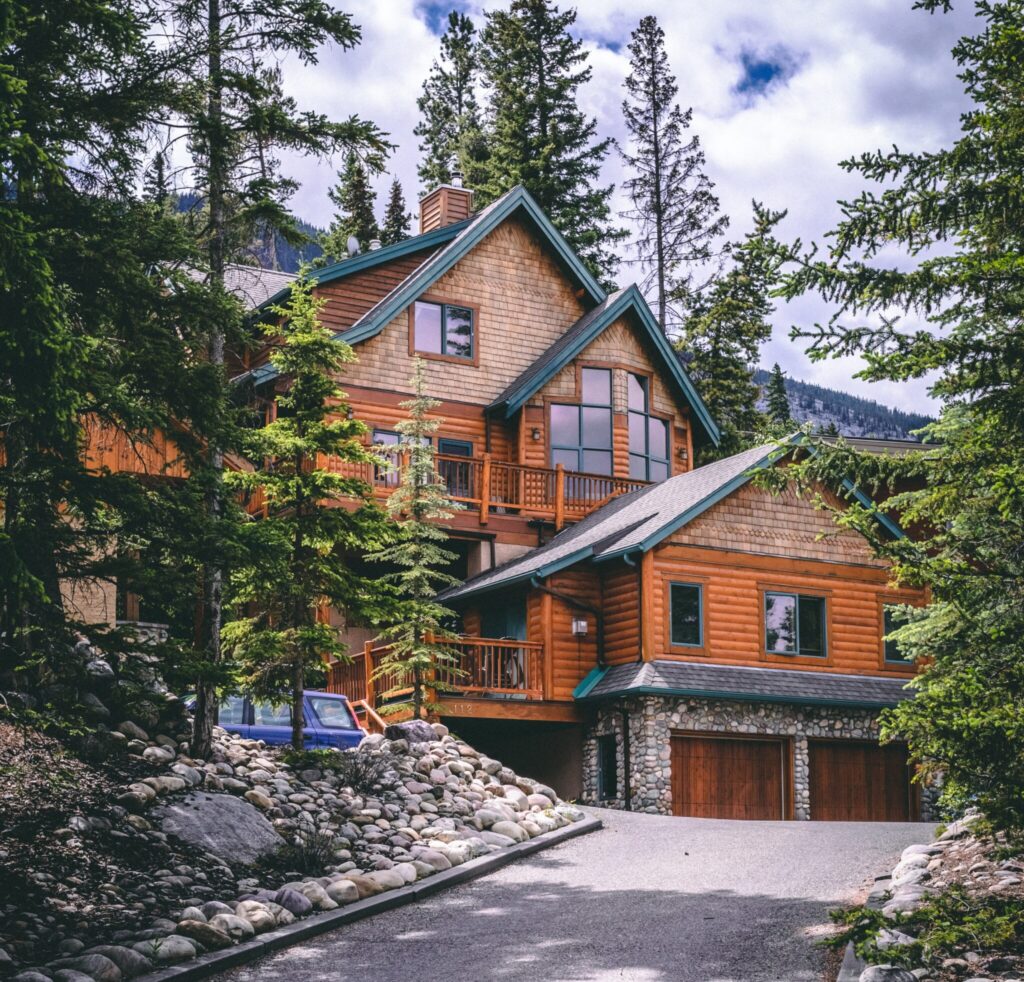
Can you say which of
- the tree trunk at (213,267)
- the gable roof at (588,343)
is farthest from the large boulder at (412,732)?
the gable roof at (588,343)

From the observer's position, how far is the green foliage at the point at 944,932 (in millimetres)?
8453

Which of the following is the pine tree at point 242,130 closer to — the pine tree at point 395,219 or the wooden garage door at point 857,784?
the wooden garage door at point 857,784

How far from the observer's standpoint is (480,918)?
1234 centimetres

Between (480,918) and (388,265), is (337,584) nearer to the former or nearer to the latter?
(480,918)

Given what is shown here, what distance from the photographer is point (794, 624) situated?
25.2 m

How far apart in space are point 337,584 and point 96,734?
479 centimetres

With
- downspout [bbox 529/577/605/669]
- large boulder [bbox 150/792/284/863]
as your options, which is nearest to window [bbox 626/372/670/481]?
downspout [bbox 529/577/605/669]

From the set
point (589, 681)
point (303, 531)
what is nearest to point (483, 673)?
point (589, 681)

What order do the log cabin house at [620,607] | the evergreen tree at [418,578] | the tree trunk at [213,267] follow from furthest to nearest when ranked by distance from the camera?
1. the log cabin house at [620,607]
2. the evergreen tree at [418,578]
3. the tree trunk at [213,267]

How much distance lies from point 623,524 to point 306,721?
8882mm

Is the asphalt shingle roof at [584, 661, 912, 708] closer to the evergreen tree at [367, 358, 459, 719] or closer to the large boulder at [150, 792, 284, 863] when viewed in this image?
the evergreen tree at [367, 358, 459, 719]

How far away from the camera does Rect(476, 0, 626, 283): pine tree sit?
46188 mm

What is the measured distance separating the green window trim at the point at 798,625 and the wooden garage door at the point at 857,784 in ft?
5.65

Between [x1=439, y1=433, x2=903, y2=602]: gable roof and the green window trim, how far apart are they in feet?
6.81
